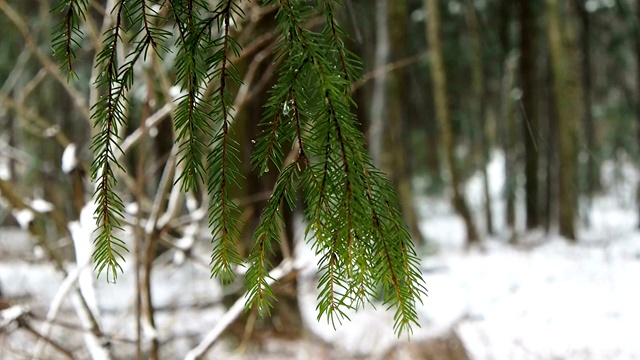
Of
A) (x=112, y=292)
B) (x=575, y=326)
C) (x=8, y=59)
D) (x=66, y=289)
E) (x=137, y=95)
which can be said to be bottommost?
(x=575, y=326)

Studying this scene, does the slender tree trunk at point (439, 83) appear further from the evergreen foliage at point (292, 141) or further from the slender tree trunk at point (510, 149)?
the evergreen foliage at point (292, 141)

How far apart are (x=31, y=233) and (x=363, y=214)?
251cm

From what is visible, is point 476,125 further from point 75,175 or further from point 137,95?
point 75,175

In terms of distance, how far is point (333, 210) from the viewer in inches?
43.2

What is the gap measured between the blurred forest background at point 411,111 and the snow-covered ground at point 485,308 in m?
0.43

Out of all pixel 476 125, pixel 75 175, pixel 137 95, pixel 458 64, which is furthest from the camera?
pixel 476 125

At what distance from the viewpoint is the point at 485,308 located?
6027mm

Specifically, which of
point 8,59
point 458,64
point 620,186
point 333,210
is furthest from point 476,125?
point 333,210

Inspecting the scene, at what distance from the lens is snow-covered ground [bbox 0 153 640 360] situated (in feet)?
14.0

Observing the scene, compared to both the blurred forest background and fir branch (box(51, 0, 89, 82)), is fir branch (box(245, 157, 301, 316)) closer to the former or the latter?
fir branch (box(51, 0, 89, 82))

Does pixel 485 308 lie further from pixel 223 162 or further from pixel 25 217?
pixel 223 162

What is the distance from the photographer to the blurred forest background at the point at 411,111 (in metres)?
4.63

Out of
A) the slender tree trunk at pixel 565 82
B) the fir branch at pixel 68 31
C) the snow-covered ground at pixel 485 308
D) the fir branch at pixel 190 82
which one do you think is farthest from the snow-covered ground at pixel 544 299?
the fir branch at pixel 68 31

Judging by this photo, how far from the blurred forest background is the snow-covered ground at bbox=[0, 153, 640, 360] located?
1.42 ft
